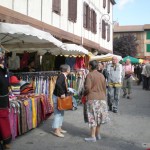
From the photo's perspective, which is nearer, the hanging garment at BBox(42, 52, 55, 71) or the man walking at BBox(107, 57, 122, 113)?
the man walking at BBox(107, 57, 122, 113)

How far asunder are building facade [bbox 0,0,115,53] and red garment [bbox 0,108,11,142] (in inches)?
187

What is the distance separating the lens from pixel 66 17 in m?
17.1

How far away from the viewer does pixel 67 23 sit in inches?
679

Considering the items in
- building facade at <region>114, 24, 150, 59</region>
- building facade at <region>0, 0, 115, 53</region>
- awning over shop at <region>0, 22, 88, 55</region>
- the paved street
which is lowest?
the paved street

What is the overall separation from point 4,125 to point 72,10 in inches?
486

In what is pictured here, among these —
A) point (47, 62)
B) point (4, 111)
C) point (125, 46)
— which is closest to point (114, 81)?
point (47, 62)

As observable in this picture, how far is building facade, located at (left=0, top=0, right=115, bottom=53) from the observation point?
1180 cm

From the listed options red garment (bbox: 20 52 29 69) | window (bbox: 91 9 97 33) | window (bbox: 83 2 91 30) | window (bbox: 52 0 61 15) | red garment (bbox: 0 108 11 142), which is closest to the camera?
red garment (bbox: 0 108 11 142)

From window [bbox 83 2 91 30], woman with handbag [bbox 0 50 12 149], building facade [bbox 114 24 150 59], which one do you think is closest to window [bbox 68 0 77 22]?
window [bbox 83 2 91 30]

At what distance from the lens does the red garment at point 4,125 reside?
6.34m

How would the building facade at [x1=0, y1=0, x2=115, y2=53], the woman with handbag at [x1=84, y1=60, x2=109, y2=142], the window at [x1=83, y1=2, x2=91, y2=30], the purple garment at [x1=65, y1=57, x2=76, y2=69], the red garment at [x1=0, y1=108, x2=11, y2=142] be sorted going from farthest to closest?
1. the window at [x1=83, y1=2, x2=91, y2=30]
2. the purple garment at [x1=65, y1=57, x2=76, y2=69]
3. the building facade at [x1=0, y1=0, x2=115, y2=53]
4. the woman with handbag at [x1=84, y1=60, x2=109, y2=142]
5. the red garment at [x1=0, y1=108, x2=11, y2=142]

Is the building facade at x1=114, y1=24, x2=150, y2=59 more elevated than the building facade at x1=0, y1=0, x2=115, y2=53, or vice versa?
the building facade at x1=114, y1=24, x2=150, y2=59

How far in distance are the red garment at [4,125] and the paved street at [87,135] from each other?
377mm

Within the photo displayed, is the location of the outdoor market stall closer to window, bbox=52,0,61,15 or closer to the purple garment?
the purple garment
